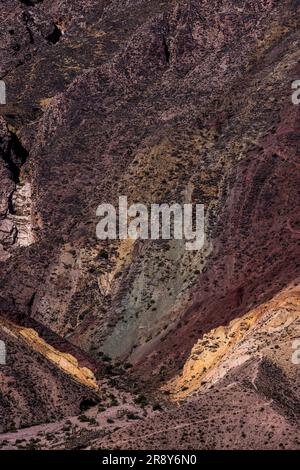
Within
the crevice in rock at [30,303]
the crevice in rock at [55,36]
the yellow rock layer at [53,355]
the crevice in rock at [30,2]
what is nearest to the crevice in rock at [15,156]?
the crevice in rock at [30,303]

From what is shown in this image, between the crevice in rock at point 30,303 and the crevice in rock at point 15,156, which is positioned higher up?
the crevice in rock at point 15,156

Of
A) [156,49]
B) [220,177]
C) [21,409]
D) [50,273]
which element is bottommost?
[21,409]

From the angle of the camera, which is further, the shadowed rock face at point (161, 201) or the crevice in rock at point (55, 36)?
the crevice in rock at point (55, 36)

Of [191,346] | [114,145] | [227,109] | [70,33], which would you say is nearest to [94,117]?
[114,145]

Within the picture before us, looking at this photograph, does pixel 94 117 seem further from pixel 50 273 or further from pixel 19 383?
pixel 19 383

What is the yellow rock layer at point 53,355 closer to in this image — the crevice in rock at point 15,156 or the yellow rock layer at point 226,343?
the yellow rock layer at point 226,343

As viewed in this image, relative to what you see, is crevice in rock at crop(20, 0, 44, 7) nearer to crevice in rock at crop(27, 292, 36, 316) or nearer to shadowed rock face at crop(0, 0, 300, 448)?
shadowed rock face at crop(0, 0, 300, 448)
